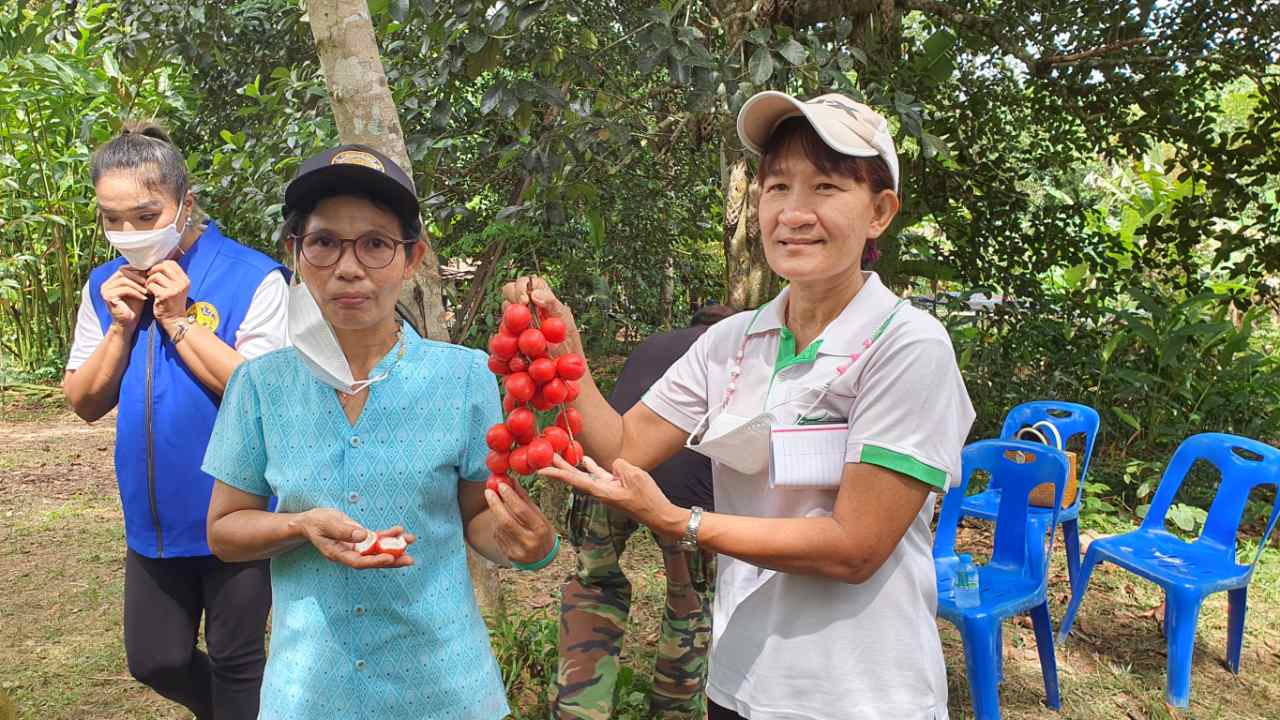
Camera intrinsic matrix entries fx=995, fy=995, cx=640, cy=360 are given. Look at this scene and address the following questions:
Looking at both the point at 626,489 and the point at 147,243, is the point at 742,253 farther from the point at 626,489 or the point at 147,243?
the point at 626,489

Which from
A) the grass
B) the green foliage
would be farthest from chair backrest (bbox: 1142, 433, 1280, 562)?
the green foliage

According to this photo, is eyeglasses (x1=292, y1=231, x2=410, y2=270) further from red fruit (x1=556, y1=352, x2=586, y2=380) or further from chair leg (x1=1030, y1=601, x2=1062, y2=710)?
chair leg (x1=1030, y1=601, x2=1062, y2=710)

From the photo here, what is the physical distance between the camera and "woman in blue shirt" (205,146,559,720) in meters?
1.71

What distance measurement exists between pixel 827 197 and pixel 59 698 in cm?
388

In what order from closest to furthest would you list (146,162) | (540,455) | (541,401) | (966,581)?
1. (540,455)
2. (541,401)
3. (146,162)
4. (966,581)

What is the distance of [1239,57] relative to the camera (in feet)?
19.0

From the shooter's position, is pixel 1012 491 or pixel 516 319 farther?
pixel 1012 491

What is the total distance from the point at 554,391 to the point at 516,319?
0.13 meters

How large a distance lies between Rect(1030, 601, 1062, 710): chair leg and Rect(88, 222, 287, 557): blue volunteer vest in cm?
299

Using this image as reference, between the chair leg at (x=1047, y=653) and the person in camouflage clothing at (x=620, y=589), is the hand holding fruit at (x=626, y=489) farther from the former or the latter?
the chair leg at (x=1047, y=653)

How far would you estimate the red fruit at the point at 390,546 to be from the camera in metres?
1.55

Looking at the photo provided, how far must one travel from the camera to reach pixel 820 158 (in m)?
1.62

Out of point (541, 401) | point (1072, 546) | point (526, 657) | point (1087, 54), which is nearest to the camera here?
point (541, 401)

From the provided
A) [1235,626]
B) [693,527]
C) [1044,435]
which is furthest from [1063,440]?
[693,527]
